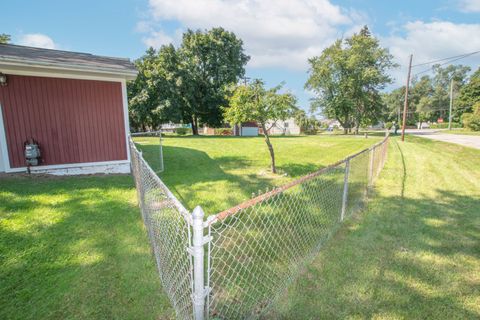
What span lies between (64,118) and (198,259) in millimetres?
6821

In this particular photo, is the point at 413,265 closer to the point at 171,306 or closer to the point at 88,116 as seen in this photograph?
the point at 171,306

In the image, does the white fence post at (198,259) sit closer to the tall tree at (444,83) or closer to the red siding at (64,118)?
the red siding at (64,118)

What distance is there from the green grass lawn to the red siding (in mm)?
1086

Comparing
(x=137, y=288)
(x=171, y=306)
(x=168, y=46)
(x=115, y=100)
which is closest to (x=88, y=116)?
(x=115, y=100)

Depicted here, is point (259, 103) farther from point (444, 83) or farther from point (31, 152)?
point (444, 83)

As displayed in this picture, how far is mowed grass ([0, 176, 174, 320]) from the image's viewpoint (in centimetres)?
208

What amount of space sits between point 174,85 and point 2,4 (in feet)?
56.5

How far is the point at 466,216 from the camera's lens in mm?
4051

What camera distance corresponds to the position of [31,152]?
18.8 feet

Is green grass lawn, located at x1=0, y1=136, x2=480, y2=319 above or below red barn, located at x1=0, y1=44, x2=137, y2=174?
below

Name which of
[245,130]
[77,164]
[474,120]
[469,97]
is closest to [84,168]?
[77,164]

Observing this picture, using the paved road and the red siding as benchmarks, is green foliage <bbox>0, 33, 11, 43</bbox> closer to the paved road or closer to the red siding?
the red siding

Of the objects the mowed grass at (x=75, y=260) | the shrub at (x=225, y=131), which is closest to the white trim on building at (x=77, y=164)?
the mowed grass at (x=75, y=260)

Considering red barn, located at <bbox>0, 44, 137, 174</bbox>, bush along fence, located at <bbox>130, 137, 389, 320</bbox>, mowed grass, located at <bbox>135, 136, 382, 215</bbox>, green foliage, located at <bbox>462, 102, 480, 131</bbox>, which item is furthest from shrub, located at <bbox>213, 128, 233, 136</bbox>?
green foliage, located at <bbox>462, 102, 480, 131</bbox>
